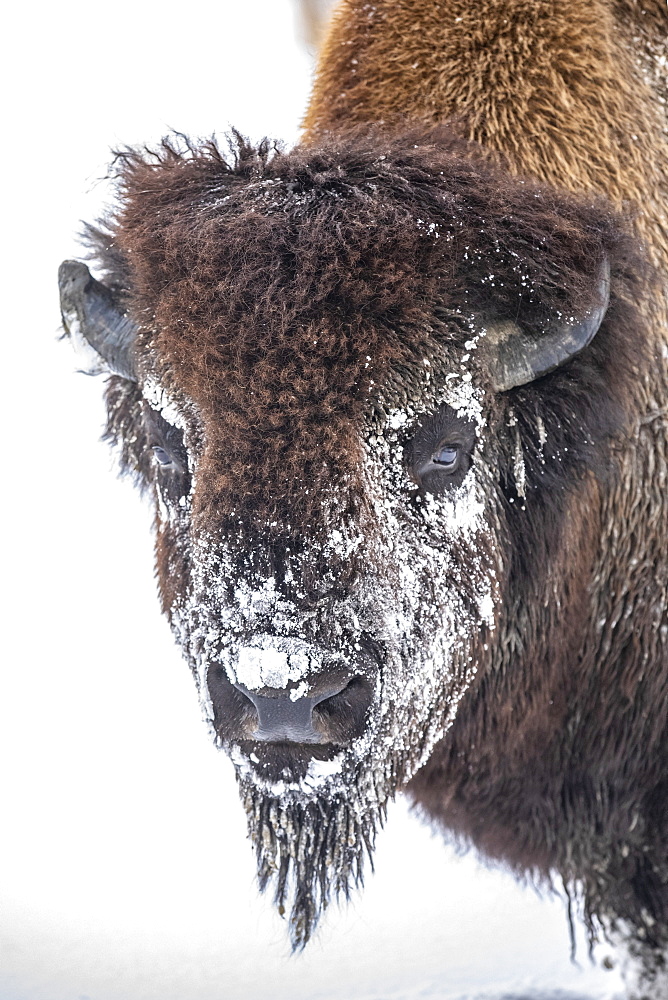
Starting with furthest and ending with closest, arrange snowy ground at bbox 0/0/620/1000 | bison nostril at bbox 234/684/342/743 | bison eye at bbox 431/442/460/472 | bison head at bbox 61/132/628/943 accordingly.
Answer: snowy ground at bbox 0/0/620/1000, bison eye at bbox 431/442/460/472, bison head at bbox 61/132/628/943, bison nostril at bbox 234/684/342/743

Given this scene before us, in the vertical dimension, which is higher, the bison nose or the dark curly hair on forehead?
the dark curly hair on forehead

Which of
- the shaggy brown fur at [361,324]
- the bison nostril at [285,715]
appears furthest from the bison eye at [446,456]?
the bison nostril at [285,715]

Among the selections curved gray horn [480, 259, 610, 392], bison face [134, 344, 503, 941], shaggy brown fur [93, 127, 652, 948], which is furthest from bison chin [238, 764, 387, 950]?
curved gray horn [480, 259, 610, 392]

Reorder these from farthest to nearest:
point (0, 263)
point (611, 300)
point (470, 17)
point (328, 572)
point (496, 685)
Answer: point (0, 263) → point (470, 17) → point (496, 685) → point (611, 300) → point (328, 572)

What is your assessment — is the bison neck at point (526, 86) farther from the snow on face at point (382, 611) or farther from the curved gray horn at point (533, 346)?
the snow on face at point (382, 611)

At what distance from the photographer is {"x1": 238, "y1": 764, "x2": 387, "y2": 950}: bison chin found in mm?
2465

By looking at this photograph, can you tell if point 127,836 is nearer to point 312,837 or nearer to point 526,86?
point 312,837

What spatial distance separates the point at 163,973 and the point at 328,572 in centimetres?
261

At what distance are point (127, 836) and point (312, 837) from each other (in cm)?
252

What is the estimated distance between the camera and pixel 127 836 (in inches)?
185

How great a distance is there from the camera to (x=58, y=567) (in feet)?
23.8

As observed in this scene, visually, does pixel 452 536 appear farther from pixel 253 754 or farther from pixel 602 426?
pixel 253 754

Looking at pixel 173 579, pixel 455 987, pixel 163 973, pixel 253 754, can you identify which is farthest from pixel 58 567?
pixel 253 754

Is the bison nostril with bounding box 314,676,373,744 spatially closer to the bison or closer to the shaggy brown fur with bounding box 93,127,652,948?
the bison
